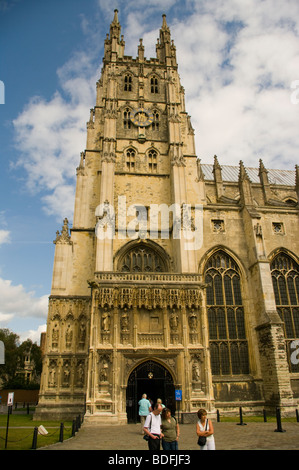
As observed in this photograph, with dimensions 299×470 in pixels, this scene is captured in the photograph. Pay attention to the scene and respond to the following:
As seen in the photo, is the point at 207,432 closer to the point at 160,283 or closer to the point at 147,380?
the point at 160,283

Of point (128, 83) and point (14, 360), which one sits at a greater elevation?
point (128, 83)

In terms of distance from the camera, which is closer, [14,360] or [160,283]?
[160,283]

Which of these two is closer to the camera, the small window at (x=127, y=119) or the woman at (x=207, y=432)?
the woman at (x=207, y=432)

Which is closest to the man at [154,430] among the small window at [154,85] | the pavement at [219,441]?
the pavement at [219,441]

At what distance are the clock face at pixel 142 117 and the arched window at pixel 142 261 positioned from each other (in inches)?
460

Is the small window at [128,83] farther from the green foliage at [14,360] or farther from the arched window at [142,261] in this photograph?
the green foliage at [14,360]

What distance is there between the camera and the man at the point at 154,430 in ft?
23.6

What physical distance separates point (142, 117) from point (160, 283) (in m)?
16.8

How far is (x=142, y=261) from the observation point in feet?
82.2

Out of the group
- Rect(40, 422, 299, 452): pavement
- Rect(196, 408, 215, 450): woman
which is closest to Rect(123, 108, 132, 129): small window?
Rect(40, 422, 299, 452): pavement

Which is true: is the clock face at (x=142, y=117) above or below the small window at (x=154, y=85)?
below

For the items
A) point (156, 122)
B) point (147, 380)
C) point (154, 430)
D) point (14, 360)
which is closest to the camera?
point (154, 430)

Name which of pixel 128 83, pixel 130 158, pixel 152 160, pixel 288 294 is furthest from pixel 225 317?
pixel 128 83

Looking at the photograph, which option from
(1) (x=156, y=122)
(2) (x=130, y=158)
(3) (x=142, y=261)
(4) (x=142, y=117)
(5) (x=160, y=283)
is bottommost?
(5) (x=160, y=283)
